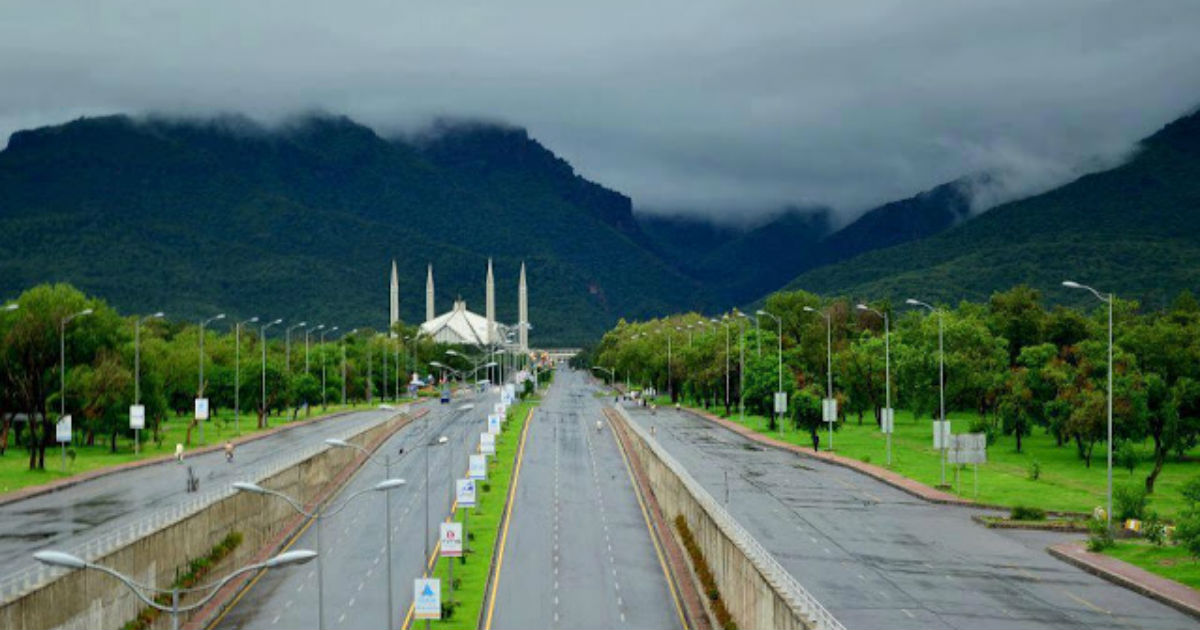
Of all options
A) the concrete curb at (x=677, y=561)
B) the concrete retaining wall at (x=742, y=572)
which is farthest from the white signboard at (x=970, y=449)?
the concrete curb at (x=677, y=561)

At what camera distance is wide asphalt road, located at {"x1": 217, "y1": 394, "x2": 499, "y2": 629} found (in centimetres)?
4834

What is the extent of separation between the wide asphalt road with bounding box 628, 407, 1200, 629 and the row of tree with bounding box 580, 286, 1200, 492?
15.0 metres

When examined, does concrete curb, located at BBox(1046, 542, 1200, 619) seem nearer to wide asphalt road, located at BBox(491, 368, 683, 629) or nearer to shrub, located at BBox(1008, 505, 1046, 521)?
shrub, located at BBox(1008, 505, 1046, 521)

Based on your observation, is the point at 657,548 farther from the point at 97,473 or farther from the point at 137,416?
the point at 137,416

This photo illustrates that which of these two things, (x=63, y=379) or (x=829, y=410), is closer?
(x=63, y=379)

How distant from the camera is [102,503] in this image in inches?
2702

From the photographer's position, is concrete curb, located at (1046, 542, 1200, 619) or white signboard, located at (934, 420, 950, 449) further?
white signboard, located at (934, 420, 950, 449)

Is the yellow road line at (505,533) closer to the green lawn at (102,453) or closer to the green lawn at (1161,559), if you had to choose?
the green lawn at (1161,559)

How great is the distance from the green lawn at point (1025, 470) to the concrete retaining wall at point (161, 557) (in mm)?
35317

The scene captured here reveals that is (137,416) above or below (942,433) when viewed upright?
above

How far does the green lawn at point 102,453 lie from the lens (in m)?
79.2

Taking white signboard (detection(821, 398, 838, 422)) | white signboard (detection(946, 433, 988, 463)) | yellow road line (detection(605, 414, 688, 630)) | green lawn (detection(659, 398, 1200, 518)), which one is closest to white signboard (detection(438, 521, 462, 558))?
yellow road line (detection(605, 414, 688, 630))

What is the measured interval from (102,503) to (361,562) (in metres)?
17.3

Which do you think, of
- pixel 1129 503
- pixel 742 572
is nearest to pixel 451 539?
pixel 742 572
